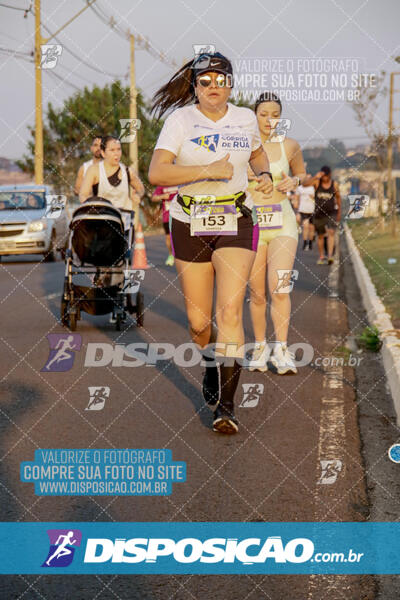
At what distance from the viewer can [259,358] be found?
8414 millimetres

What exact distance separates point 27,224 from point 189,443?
17255 millimetres

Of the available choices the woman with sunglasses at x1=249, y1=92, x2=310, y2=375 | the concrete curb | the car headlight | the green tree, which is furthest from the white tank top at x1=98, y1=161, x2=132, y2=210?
the green tree

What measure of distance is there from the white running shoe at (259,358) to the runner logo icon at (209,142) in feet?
8.78

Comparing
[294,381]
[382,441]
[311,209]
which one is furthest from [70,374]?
[311,209]

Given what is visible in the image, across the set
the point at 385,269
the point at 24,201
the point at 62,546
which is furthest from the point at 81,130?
the point at 62,546

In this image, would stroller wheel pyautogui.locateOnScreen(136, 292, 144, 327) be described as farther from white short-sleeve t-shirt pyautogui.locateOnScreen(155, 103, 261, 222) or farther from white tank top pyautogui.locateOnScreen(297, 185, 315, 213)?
white tank top pyautogui.locateOnScreen(297, 185, 315, 213)

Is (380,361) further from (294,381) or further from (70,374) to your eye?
(70,374)

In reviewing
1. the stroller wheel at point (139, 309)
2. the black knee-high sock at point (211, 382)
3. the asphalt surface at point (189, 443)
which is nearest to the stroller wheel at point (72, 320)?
the asphalt surface at point (189, 443)

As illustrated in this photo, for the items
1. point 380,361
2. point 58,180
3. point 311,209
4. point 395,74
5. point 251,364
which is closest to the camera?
point 251,364

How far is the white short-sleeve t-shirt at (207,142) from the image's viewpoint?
6062mm

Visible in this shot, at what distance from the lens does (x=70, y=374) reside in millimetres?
8227

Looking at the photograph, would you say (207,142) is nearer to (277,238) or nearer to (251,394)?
(251,394)

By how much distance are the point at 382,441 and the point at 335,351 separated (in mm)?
3490

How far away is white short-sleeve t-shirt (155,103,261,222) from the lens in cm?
606
